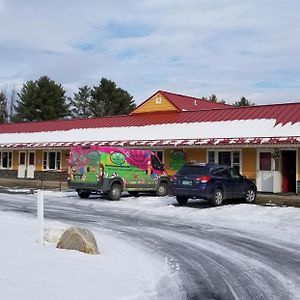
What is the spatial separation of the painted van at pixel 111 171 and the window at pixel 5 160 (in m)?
17.7

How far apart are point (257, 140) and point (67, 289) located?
61.3 ft

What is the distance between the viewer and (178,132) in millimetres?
29047

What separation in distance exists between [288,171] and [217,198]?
7.34 meters

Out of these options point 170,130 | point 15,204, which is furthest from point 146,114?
point 15,204

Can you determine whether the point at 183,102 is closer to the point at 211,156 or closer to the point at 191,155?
the point at 191,155

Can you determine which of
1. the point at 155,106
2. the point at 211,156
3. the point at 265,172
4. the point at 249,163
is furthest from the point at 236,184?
the point at 155,106

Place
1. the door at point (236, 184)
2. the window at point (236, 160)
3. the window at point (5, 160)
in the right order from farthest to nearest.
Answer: the window at point (5, 160), the window at point (236, 160), the door at point (236, 184)

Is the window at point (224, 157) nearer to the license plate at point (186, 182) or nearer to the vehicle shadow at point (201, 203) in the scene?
the vehicle shadow at point (201, 203)

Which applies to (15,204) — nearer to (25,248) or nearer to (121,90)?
(25,248)

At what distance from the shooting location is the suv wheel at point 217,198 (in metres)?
19.1

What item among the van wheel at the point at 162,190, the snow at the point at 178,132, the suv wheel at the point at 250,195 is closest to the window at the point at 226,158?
the snow at the point at 178,132

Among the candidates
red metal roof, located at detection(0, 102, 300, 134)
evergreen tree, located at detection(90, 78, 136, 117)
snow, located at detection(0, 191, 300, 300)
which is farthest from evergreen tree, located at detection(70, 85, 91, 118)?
snow, located at detection(0, 191, 300, 300)

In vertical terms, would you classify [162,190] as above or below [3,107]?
below

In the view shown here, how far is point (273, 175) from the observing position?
81.1ft
